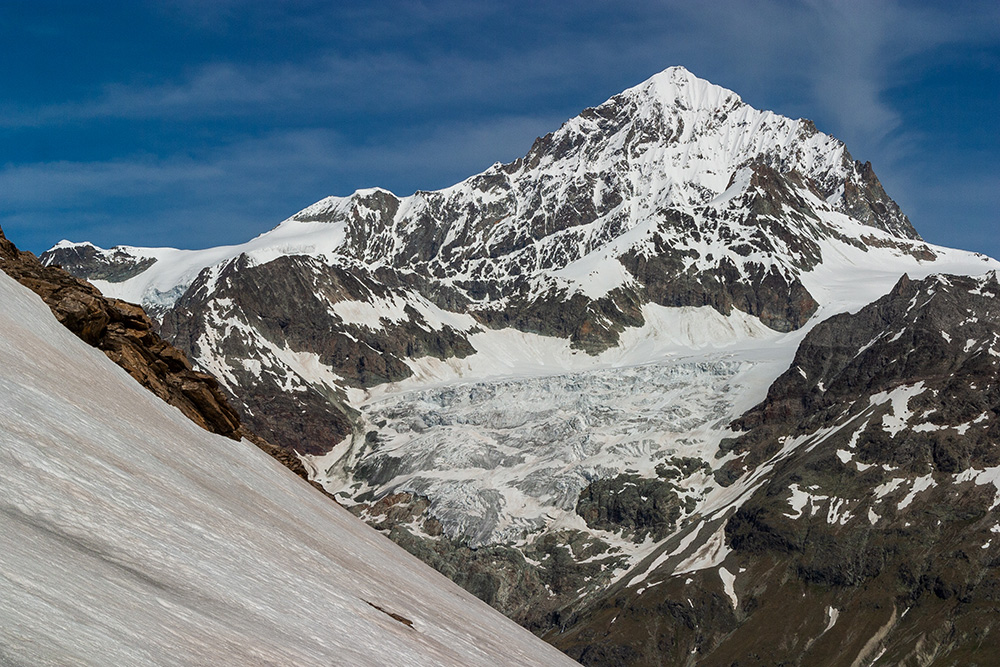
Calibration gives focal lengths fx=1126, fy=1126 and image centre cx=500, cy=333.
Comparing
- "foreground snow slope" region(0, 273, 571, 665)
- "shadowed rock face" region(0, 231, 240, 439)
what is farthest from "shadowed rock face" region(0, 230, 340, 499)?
"foreground snow slope" region(0, 273, 571, 665)

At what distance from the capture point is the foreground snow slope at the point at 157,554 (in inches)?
562

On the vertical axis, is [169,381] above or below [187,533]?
above

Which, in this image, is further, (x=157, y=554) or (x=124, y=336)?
(x=124, y=336)

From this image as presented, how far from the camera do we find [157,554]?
18.4m

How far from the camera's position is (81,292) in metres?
34.5

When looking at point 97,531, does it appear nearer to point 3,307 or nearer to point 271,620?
point 271,620

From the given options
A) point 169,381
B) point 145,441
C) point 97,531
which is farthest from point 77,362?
point 97,531

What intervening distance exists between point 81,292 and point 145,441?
34.4ft

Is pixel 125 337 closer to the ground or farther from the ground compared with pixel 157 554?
farther from the ground

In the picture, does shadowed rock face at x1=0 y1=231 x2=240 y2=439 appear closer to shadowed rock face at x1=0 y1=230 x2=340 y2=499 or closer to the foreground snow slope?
shadowed rock face at x1=0 y1=230 x2=340 y2=499

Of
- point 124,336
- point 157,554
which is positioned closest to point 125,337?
point 124,336

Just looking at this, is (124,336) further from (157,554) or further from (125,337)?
(157,554)

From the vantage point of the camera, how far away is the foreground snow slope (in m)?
14.3

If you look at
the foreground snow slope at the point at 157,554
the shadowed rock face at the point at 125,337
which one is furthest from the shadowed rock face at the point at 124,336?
the foreground snow slope at the point at 157,554
